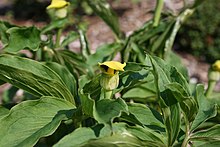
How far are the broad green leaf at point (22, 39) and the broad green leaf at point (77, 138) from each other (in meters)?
0.41

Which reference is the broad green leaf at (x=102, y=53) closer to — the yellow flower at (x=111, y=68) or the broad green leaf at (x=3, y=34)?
the broad green leaf at (x=3, y=34)

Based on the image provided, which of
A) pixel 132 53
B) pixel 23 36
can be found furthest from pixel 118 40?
pixel 23 36

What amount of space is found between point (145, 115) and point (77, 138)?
222 mm

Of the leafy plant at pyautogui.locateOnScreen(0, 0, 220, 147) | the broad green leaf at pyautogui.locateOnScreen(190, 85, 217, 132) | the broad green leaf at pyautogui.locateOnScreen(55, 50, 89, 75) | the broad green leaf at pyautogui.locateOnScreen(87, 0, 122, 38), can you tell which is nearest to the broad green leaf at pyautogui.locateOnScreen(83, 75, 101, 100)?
the leafy plant at pyautogui.locateOnScreen(0, 0, 220, 147)

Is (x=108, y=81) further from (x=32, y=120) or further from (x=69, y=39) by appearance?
(x=69, y=39)

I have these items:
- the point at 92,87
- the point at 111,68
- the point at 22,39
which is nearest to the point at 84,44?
the point at 22,39

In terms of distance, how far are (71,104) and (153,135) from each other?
21cm

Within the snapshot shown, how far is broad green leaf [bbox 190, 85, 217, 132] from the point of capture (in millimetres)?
1103

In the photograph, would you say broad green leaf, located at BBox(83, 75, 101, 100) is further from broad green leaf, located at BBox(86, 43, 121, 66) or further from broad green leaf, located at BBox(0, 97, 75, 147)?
broad green leaf, located at BBox(86, 43, 121, 66)

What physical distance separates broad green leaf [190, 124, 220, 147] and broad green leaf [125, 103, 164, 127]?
0.32 ft

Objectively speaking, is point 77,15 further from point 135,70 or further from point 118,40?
point 135,70

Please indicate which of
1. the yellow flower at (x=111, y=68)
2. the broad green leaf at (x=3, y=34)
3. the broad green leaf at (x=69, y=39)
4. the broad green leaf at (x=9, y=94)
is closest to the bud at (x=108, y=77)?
the yellow flower at (x=111, y=68)

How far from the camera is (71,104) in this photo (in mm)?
1151

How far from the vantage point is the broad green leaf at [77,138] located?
954 millimetres
